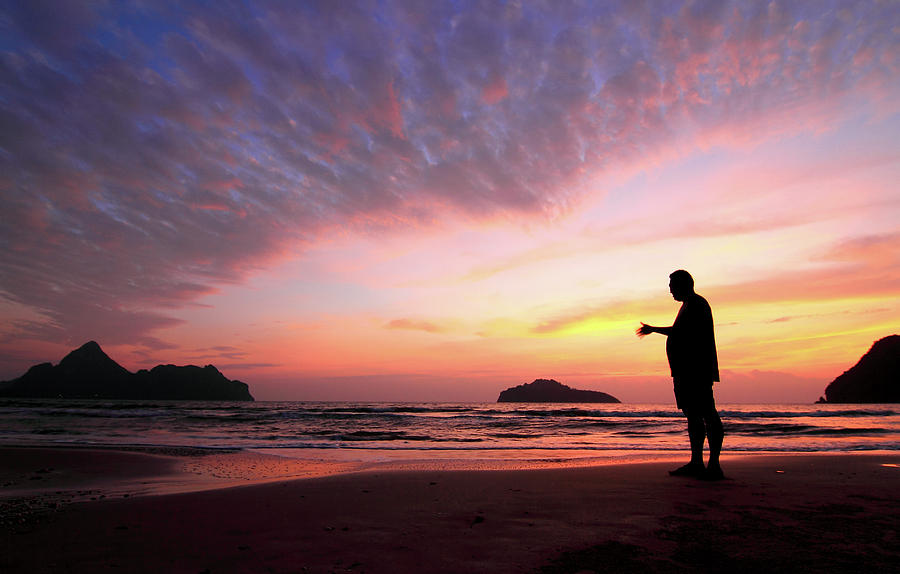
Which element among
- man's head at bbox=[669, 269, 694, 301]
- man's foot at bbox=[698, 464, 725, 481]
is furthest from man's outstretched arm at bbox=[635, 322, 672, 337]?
man's foot at bbox=[698, 464, 725, 481]

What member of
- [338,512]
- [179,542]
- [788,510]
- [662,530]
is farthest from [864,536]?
[179,542]

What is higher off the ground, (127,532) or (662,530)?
(662,530)

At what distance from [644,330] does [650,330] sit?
7 centimetres

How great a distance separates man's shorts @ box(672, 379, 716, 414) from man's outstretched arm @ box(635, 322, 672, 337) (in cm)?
63

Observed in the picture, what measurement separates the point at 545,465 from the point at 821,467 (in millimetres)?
3952

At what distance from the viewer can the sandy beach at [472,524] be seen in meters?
2.68

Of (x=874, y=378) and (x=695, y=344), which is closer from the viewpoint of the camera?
(x=695, y=344)

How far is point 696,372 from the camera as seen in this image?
5551 millimetres

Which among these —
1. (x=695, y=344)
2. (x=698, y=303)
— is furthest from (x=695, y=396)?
(x=698, y=303)

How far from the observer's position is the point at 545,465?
26.5 feet

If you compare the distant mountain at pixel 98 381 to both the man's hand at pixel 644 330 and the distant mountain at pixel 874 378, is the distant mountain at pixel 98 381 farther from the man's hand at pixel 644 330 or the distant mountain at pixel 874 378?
the distant mountain at pixel 874 378

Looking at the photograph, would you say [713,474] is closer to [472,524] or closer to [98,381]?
[472,524]

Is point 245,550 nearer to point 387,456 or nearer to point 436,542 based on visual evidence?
point 436,542

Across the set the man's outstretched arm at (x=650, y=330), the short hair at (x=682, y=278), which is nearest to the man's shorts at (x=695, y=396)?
the man's outstretched arm at (x=650, y=330)
